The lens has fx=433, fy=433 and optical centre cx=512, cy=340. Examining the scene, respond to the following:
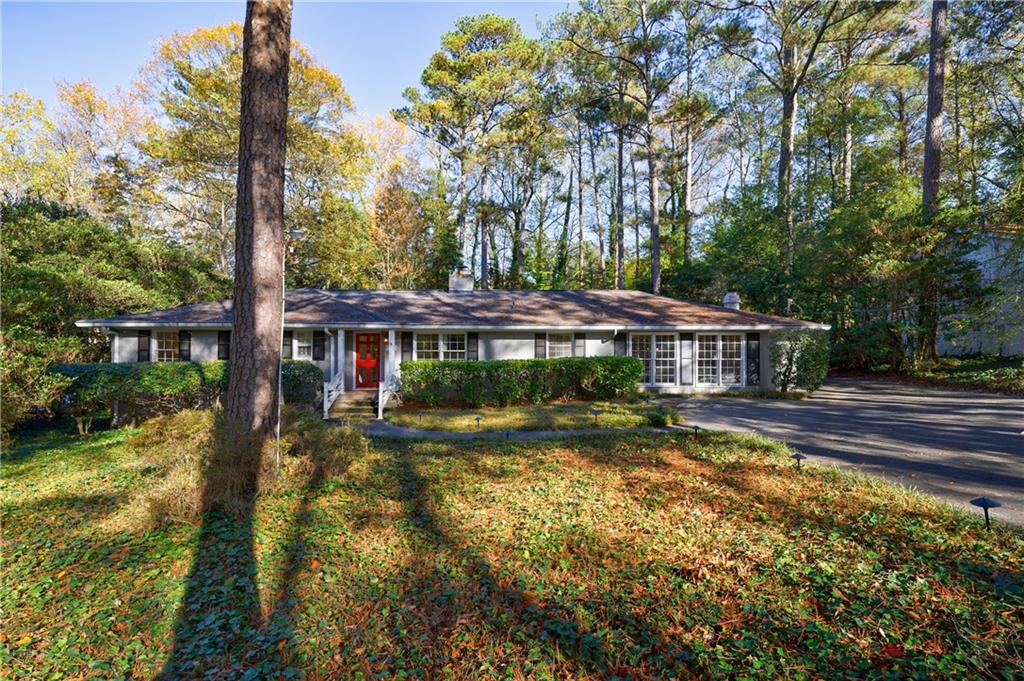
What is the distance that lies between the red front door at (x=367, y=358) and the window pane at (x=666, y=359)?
9283 mm

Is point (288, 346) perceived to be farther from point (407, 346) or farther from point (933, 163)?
point (933, 163)

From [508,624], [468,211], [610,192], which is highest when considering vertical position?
[610,192]

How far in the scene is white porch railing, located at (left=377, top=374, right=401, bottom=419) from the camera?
36.7ft

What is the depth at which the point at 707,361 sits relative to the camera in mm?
14914

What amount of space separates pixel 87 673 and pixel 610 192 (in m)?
32.9

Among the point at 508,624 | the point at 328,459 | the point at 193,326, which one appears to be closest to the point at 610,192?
the point at 193,326

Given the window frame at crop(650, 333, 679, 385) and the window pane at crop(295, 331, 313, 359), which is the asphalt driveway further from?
the window pane at crop(295, 331, 313, 359)

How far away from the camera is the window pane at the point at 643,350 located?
14.7 m

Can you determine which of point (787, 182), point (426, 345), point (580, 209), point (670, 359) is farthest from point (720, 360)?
point (580, 209)

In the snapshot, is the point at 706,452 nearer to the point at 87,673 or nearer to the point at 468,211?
the point at 87,673

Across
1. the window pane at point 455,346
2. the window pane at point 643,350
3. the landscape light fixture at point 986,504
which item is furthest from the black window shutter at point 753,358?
the landscape light fixture at point 986,504

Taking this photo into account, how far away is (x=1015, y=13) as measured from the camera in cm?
1298

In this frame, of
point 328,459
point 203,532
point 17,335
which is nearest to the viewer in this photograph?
point 203,532

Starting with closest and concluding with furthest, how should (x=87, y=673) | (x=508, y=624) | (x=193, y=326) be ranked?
(x=87, y=673) → (x=508, y=624) → (x=193, y=326)
